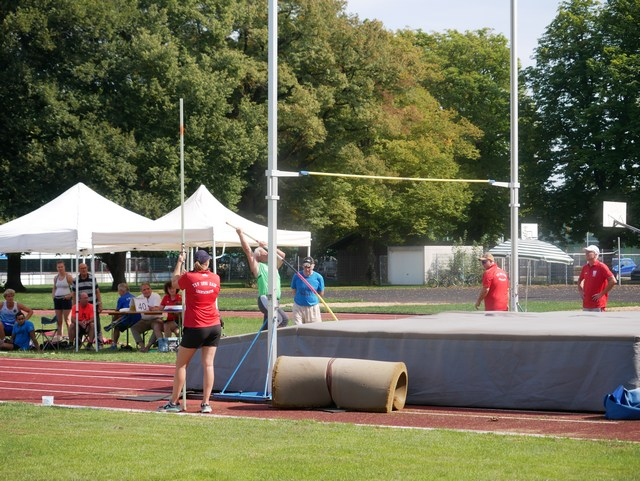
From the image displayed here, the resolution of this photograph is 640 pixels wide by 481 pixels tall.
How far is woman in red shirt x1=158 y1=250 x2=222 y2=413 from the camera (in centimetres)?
1147

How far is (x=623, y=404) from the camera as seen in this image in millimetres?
10703

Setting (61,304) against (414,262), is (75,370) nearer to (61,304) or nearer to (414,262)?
(61,304)

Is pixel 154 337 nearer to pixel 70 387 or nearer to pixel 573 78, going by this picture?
pixel 70 387

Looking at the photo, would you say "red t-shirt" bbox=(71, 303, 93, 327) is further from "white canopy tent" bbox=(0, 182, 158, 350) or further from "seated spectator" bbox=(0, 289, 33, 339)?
"seated spectator" bbox=(0, 289, 33, 339)

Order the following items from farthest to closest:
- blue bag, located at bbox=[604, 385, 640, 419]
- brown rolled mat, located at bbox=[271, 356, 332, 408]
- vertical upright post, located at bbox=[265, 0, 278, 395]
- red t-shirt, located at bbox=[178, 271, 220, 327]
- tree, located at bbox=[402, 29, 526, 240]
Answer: tree, located at bbox=[402, 29, 526, 240]
vertical upright post, located at bbox=[265, 0, 278, 395]
brown rolled mat, located at bbox=[271, 356, 332, 408]
red t-shirt, located at bbox=[178, 271, 220, 327]
blue bag, located at bbox=[604, 385, 640, 419]

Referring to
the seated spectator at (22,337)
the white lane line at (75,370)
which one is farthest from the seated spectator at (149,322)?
the white lane line at (75,370)

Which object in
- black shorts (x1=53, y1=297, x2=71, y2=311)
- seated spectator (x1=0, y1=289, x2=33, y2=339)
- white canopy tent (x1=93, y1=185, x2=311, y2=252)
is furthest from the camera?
black shorts (x1=53, y1=297, x2=71, y2=311)

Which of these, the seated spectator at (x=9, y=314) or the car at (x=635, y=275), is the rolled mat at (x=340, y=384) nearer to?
the seated spectator at (x=9, y=314)

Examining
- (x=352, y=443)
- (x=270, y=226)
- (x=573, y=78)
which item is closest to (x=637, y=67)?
(x=573, y=78)

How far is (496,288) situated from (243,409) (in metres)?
6.13

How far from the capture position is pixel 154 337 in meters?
20.8

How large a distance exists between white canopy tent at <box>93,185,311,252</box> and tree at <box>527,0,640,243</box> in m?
30.7

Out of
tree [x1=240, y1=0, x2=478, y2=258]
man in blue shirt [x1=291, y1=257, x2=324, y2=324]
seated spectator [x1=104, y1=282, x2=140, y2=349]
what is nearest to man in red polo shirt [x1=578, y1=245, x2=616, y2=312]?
man in blue shirt [x1=291, y1=257, x2=324, y2=324]

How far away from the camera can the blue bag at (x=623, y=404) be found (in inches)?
418
